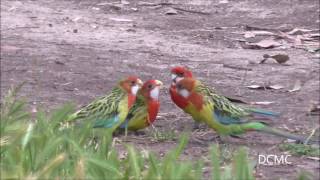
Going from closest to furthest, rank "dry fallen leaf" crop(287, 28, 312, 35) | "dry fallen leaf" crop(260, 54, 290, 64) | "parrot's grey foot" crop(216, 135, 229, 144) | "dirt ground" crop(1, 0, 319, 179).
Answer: "parrot's grey foot" crop(216, 135, 229, 144) → "dirt ground" crop(1, 0, 319, 179) → "dry fallen leaf" crop(260, 54, 290, 64) → "dry fallen leaf" crop(287, 28, 312, 35)

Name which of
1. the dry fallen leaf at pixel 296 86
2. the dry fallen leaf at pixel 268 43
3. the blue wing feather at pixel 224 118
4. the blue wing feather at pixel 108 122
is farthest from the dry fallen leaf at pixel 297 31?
the blue wing feather at pixel 108 122

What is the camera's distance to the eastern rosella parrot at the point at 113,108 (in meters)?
6.36

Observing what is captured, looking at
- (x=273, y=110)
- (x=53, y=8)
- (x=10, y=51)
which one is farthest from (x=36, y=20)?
(x=273, y=110)

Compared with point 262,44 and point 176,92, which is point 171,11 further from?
point 176,92

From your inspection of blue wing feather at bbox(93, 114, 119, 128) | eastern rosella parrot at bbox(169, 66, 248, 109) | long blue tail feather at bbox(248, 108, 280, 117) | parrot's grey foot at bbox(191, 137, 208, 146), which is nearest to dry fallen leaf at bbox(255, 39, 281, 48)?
long blue tail feather at bbox(248, 108, 280, 117)

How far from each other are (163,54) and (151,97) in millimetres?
3386

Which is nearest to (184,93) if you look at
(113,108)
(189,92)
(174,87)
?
(189,92)

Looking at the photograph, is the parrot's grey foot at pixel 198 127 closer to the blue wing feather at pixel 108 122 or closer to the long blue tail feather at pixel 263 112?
the long blue tail feather at pixel 263 112

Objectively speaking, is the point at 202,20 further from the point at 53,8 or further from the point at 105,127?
the point at 105,127

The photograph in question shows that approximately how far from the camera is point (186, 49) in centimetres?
1048

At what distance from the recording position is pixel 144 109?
6785 mm

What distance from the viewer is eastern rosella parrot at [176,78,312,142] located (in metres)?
6.56

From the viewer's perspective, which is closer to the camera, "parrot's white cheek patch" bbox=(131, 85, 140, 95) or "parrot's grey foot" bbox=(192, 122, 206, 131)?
"parrot's white cheek patch" bbox=(131, 85, 140, 95)

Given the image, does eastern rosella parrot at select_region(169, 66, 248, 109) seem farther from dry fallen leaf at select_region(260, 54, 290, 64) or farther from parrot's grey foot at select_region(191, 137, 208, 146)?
dry fallen leaf at select_region(260, 54, 290, 64)
